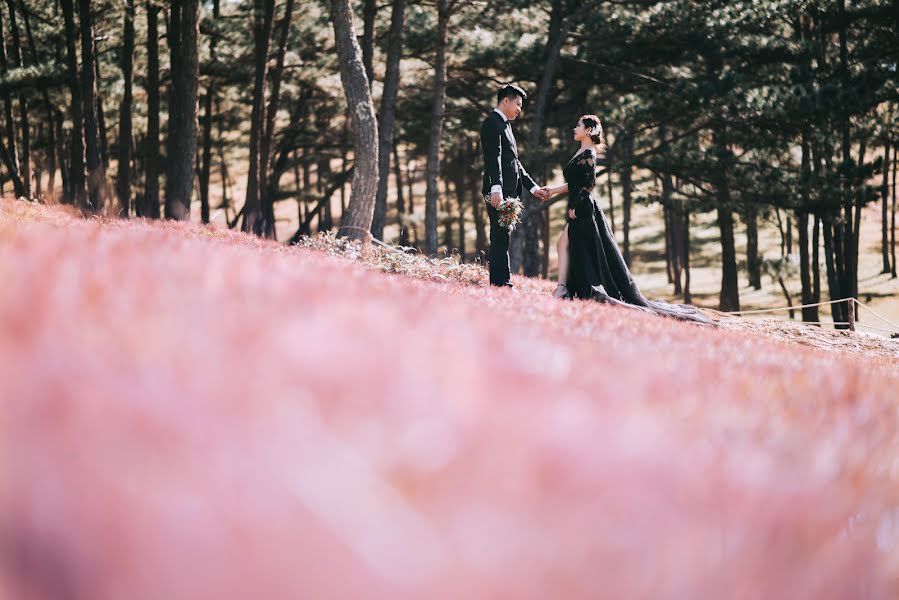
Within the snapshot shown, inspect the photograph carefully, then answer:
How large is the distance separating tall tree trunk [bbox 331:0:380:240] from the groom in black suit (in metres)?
3.94

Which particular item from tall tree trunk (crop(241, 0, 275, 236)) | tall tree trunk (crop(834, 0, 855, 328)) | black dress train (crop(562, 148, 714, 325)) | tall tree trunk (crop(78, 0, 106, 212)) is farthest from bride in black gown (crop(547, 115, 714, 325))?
tall tree trunk (crop(78, 0, 106, 212))

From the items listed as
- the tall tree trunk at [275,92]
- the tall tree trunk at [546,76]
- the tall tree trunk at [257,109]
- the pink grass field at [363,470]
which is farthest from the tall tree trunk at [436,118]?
the pink grass field at [363,470]

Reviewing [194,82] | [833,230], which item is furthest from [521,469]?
[833,230]

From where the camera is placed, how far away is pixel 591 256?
9641 millimetres

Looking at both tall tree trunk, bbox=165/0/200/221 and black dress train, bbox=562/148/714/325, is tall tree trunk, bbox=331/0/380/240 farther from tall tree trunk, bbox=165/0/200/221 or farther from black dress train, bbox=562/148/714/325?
tall tree trunk, bbox=165/0/200/221

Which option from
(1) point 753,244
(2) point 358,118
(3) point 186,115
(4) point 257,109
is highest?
(4) point 257,109

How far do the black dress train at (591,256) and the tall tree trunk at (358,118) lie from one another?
4347 mm

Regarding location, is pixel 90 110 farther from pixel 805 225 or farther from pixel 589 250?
pixel 805 225

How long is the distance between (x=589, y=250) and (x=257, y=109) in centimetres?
1508

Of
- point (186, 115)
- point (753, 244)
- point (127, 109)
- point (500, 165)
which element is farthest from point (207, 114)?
point (753, 244)

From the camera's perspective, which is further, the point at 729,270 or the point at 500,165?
the point at 729,270

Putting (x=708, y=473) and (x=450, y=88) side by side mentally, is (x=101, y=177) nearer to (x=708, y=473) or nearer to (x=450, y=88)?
(x=450, y=88)

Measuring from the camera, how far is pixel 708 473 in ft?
4.87

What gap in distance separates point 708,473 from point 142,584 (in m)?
1.19
